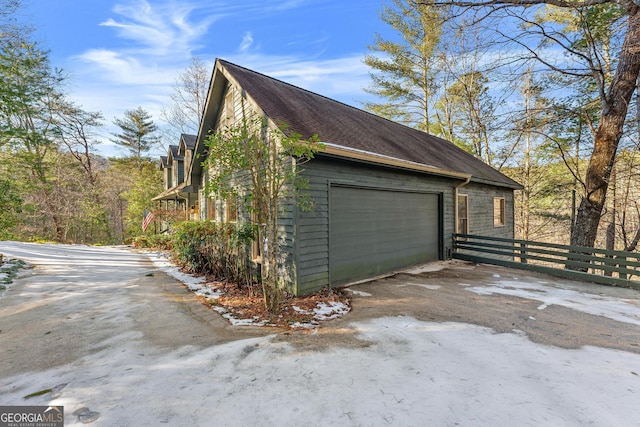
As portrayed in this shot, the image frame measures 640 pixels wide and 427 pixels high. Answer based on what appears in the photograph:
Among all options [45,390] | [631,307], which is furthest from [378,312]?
[631,307]

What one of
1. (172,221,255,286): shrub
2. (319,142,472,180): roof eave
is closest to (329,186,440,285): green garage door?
(319,142,472,180): roof eave

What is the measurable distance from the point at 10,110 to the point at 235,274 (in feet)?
26.8

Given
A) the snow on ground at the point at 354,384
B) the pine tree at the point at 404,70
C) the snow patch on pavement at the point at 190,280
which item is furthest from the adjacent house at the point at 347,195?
the pine tree at the point at 404,70

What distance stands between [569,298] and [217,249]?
7.24 metres

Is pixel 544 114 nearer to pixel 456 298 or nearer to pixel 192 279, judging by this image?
Result: pixel 456 298

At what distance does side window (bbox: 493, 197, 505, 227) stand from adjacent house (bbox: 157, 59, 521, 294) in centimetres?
202

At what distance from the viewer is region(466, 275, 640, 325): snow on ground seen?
4.23 m

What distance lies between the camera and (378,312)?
4164mm

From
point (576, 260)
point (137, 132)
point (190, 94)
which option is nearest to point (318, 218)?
point (576, 260)

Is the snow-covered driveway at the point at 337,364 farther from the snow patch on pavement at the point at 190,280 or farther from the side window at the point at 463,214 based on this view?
the side window at the point at 463,214

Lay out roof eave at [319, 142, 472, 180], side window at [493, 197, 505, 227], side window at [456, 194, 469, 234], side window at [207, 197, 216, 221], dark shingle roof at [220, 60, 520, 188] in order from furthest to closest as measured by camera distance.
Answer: side window at [493, 197, 505, 227], side window at [207, 197, 216, 221], side window at [456, 194, 469, 234], dark shingle roof at [220, 60, 520, 188], roof eave at [319, 142, 472, 180]

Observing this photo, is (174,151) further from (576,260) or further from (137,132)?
(576,260)

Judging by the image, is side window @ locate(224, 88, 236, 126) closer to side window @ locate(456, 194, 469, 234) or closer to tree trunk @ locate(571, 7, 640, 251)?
side window @ locate(456, 194, 469, 234)

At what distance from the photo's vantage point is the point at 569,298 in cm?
493
